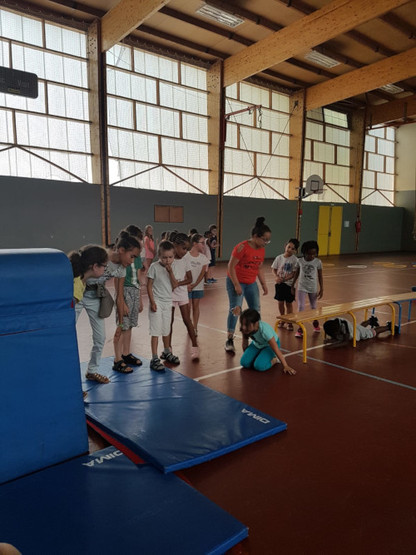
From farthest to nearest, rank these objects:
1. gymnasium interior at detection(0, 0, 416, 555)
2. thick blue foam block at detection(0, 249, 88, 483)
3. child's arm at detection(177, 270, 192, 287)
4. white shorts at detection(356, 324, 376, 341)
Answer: white shorts at detection(356, 324, 376, 341) → child's arm at detection(177, 270, 192, 287) → thick blue foam block at detection(0, 249, 88, 483) → gymnasium interior at detection(0, 0, 416, 555)

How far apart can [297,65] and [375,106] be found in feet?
21.6

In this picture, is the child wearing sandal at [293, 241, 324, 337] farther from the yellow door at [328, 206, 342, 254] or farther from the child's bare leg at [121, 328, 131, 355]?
the yellow door at [328, 206, 342, 254]

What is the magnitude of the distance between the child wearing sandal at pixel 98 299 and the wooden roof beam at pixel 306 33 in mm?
9680

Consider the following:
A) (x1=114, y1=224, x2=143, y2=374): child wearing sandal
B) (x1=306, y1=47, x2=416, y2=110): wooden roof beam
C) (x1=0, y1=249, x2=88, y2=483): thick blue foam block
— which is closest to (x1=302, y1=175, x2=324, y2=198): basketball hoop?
(x1=306, y1=47, x2=416, y2=110): wooden roof beam

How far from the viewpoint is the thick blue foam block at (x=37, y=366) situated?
2512 millimetres

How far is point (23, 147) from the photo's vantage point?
1188 cm

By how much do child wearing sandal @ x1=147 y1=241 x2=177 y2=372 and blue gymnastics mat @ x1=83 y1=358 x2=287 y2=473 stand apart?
1.40ft

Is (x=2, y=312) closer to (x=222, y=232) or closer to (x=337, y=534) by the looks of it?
(x=337, y=534)

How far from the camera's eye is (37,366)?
2.64m

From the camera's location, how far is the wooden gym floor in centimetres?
216

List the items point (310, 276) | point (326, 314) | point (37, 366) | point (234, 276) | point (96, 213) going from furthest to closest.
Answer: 1. point (96, 213)
2. point (310, 276)
3. point (326, 314)
4. point (234, 276)
5. point (37, 366)

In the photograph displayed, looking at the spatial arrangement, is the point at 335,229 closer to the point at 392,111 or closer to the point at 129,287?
the point at 392,111

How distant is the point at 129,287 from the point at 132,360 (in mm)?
825

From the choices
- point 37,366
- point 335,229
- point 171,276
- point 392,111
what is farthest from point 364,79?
point 37,366
